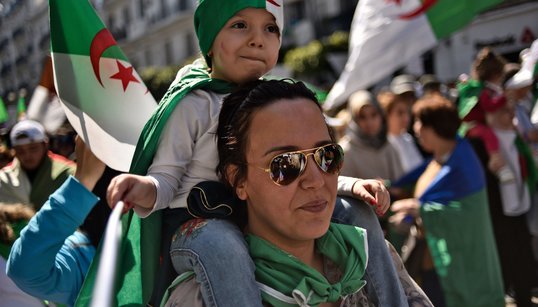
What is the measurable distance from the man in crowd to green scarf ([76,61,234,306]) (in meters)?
2.20

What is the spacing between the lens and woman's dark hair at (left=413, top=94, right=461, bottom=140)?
4492 millimetres

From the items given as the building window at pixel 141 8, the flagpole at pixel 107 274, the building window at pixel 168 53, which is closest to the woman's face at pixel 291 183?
the flagpole at pixel 107 274

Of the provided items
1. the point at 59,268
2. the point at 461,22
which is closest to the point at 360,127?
the point at 461,22

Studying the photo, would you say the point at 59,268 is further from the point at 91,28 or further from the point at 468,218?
the point at 468,218

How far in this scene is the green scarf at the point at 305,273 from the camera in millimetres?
1707

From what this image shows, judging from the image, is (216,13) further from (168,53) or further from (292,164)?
(168,53)

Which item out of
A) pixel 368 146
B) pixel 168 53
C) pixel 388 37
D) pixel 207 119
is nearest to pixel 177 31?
pixel 168 53

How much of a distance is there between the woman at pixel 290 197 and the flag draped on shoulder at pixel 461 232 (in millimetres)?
2675

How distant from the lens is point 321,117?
1.83m

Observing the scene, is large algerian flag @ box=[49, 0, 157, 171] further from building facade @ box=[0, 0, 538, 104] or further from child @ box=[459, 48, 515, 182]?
child @ box=[459, 48, 515, 182]

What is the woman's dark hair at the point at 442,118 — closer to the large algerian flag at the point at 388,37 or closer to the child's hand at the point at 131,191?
the large algerian flag at the point at 388,37

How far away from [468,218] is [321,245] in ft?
9.15

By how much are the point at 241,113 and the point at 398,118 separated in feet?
15.8

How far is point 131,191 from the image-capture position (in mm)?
1758
